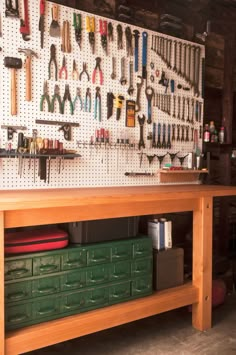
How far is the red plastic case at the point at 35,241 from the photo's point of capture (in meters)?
1.84

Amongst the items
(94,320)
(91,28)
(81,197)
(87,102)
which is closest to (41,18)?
(91,28)

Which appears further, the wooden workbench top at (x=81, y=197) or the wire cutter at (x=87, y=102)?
the wire cutter at (x=87, y=102)

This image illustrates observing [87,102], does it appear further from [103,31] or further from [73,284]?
[73,284]

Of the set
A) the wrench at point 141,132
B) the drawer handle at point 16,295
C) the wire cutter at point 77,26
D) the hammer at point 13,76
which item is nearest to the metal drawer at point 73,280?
the drawer handle at point 16,295

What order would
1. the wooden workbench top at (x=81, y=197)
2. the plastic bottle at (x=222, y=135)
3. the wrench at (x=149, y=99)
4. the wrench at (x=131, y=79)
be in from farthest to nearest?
the plastic bottle at (x=222, y=135)
the wrench at (x=149, y=99)
the wrench at (x=131, y=79)
the wooden workbench top at (x=81, y=197)

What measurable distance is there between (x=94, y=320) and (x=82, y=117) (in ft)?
4.43

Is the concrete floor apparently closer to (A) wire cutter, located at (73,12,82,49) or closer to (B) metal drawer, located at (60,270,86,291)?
(B) metal drawer, located at (60,270,86,291)

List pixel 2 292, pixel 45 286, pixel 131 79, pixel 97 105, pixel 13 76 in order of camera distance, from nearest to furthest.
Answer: pixel 2 292 → pixel 45 286 → pixel 13 76 → pixel 97 105 → pixel 131 79

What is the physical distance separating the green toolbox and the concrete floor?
0.31 m

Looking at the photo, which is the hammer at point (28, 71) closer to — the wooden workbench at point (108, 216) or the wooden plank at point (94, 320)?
the wooden workbench at point (108, 216)

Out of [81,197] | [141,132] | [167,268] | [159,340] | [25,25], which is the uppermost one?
[25,25]

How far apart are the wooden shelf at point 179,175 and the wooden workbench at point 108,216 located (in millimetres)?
495

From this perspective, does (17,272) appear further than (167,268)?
No

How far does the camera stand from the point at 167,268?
2.41 metres
